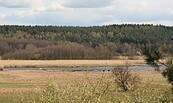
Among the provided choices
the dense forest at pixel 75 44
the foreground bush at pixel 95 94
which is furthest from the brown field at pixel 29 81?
the dense forest at pixel 75 44

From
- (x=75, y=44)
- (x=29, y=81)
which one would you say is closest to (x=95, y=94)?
(x=29, y=81)

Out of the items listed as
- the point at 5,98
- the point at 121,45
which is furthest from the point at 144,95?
the point at 121,45

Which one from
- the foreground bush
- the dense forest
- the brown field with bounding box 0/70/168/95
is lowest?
the dense forest

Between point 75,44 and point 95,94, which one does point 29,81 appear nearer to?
point 95,94

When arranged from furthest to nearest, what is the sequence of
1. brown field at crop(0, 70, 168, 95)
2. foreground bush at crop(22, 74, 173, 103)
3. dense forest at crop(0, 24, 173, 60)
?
1. dense forest at crop(0, 24, 173, 60)
2. brown field at crop(0, 70, 168, 95)
3. foreground bush at crop(22, 74, 173, 103)

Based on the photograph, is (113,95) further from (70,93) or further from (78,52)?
(78,52)

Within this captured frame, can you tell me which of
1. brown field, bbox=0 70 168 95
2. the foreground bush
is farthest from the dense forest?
the foreground bush

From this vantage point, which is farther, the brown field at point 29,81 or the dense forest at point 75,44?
the dense forest at point 75,44

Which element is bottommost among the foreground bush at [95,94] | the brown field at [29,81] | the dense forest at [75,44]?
the dense forest at [75,44]

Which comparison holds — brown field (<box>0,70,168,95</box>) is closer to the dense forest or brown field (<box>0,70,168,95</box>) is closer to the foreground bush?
the foreground bush

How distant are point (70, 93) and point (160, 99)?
1542 millimetres

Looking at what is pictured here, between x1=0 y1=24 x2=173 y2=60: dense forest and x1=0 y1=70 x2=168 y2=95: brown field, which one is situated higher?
x1=0 y1=70 x2=168 y2=95: brown field

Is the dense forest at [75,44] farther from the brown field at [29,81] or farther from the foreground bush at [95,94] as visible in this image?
the foreground bush at [95,94]

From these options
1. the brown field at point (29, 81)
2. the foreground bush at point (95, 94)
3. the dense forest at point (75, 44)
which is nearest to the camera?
the foreground bush at point (95, 94)
